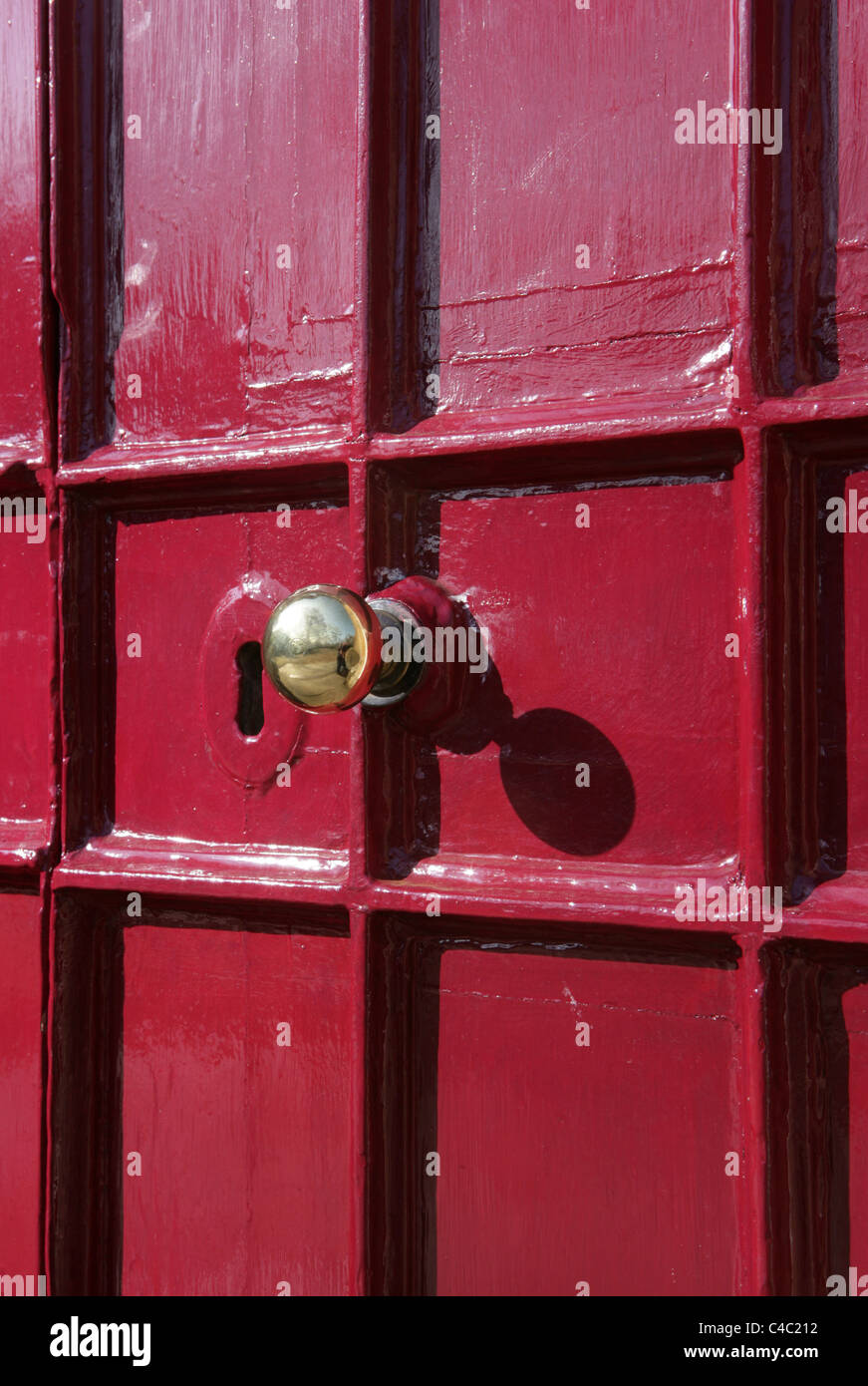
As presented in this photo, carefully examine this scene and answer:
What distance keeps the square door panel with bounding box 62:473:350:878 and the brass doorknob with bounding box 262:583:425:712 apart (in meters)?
0.19

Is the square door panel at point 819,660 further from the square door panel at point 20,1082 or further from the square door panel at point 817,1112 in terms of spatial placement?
the square door panel at point 20,1082

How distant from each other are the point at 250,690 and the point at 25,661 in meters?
0.28

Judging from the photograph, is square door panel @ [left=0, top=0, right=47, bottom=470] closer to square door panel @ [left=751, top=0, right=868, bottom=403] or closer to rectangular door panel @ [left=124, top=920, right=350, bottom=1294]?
rectangular door panel @ [left=124, top=920, right=350, bottom=1294]

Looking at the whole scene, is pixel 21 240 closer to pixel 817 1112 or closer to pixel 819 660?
pixel 819 660

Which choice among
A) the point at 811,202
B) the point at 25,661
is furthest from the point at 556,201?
the point at 25,661

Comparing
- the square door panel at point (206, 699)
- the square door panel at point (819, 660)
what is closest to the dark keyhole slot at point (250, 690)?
the square door panel at point (206, 699)

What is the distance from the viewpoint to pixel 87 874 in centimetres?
111

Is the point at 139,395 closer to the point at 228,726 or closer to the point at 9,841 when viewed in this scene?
the point at 228,726

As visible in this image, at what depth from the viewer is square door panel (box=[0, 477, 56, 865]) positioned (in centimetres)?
116

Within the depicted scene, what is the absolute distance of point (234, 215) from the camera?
1.09 meters

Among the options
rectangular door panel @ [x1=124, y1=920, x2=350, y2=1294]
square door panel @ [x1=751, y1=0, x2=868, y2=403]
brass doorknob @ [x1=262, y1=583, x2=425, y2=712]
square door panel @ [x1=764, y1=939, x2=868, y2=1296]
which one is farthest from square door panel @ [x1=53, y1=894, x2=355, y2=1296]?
square door panel @ [x1=751, y1=0, x2=868, y2=403]

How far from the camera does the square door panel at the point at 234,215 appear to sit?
104 centimetres

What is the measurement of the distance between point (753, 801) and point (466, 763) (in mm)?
268
